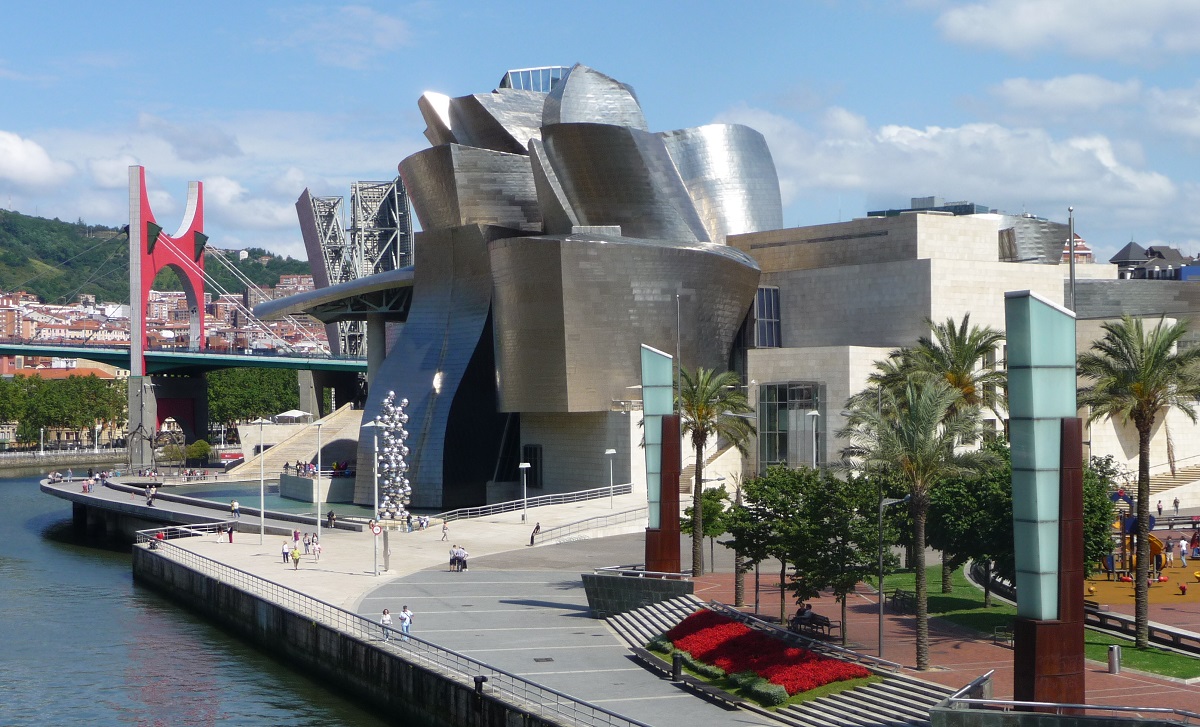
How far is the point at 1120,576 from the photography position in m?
34.8

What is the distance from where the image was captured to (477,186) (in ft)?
198

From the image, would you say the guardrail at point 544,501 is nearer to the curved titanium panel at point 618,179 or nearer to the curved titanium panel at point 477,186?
the curved titanium panel at point 618,179

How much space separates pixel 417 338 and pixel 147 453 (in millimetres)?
38052

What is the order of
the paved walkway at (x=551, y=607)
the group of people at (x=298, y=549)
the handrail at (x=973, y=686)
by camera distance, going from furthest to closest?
A: the group of people at (x=298, y=549) → the paved walkway at (x=551, y=607) → the handrail at (x=973, y=686)

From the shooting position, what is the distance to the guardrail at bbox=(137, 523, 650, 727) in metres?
21.8

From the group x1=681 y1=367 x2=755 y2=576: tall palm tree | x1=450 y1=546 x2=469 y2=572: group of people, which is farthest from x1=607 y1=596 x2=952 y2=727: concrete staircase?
x1=450 y1=546 x2=469 y2=572: group of people

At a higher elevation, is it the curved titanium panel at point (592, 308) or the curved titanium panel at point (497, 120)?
the curved titanium panel at point (497, 120)

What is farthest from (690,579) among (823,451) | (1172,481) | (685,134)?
(685,134)

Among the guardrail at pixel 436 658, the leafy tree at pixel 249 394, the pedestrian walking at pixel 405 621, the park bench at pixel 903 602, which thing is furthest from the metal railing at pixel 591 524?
the leafy tree at pixel 249 394

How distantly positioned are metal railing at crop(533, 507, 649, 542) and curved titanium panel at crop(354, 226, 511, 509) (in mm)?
12179

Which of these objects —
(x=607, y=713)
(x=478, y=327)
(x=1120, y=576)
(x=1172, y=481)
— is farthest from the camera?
(x=478, y=327)

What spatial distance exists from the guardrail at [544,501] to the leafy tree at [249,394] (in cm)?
7048

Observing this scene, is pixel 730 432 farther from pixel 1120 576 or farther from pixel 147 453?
pixel 147 453

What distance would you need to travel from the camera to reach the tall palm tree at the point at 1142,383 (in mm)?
25656
